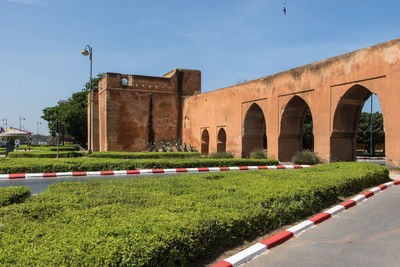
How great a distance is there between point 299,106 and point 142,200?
1552 centimetres

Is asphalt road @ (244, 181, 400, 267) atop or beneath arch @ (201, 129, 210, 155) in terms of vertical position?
beneath

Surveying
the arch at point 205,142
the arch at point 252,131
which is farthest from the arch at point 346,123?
the arch at point 205,142

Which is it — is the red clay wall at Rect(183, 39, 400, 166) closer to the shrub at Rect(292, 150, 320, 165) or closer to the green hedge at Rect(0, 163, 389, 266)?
the shrub at Rect(292, 150, 320, 165)

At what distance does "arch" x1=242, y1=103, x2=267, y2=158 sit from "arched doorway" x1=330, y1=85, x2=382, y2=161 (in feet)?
22.5

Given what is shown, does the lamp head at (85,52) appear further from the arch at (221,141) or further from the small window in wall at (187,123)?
the small window in wall at (187,123)

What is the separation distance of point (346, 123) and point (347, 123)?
70 millimetres

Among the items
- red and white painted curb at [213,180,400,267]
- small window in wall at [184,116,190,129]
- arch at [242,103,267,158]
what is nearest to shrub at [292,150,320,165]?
arch at [242,103,267,158]

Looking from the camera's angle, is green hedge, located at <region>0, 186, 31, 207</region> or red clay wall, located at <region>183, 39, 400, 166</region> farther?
red clay wall, located at <region>183, 39, 400, 166</region>

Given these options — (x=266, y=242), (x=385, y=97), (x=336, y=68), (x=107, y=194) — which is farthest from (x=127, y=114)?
(x=266, y=242)

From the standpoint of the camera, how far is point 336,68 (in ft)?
51.1

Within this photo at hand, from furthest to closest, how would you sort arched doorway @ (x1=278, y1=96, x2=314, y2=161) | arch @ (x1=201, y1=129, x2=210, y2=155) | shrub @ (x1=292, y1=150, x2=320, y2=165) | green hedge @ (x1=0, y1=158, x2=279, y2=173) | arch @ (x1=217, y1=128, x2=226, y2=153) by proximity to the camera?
arch @ (x1=201, y1=129, x2=210, y2=155) < arch @ (x1=217, y1=128, x2=226, y2=153) < arched doorway @ (x1=278, y1=96, x2=314, y2=161) < shrub @ (x1=292, y1=150, x2=320, y2=165) < green hedge @ (x1=0, y1=158, x2=279, y2=173)

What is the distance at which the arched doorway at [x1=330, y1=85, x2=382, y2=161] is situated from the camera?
612 inches

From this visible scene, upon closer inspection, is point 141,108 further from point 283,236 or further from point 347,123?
point 283,236

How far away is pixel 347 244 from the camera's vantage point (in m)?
4.48
